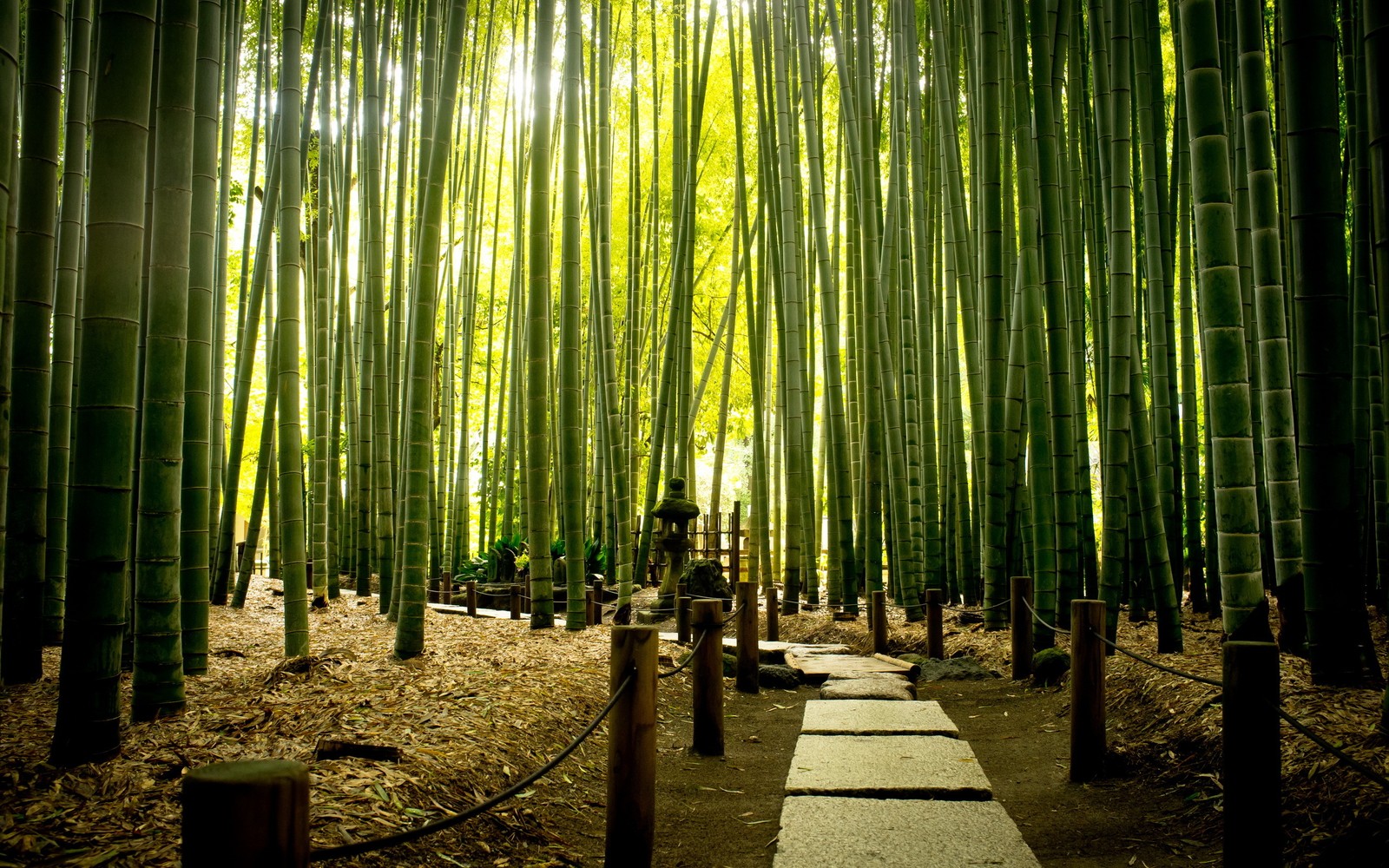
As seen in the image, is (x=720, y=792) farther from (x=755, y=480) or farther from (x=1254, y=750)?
(x=755, y=480)

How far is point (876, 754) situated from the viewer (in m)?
2.72

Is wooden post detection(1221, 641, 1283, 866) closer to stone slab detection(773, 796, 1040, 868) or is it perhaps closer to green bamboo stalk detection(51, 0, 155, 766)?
stone slab detection(773, 796, 1040, 868)

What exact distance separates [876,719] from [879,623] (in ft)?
4.79

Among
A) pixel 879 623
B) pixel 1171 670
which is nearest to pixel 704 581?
pixel 879 623

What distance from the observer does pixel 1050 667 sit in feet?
11.8

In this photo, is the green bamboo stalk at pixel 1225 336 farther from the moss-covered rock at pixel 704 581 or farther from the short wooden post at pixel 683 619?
the moss-covered rock at pixel 704 581

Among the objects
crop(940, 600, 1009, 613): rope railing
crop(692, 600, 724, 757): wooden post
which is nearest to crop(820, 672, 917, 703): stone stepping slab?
crop(940, 600, 1009, 613): rope railing

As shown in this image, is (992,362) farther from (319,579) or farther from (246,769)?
(319,579)

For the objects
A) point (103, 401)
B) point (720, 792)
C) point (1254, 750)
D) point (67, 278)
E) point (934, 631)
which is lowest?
point (720, 792)

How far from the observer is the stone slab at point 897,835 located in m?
1.91

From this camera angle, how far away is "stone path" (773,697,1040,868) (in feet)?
6.39

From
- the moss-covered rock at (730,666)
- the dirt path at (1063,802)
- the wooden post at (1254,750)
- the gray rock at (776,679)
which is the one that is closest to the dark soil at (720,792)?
the gray rock at (776,679)

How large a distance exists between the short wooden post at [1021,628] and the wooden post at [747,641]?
106cm

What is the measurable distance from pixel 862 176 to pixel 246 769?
14.5ft
